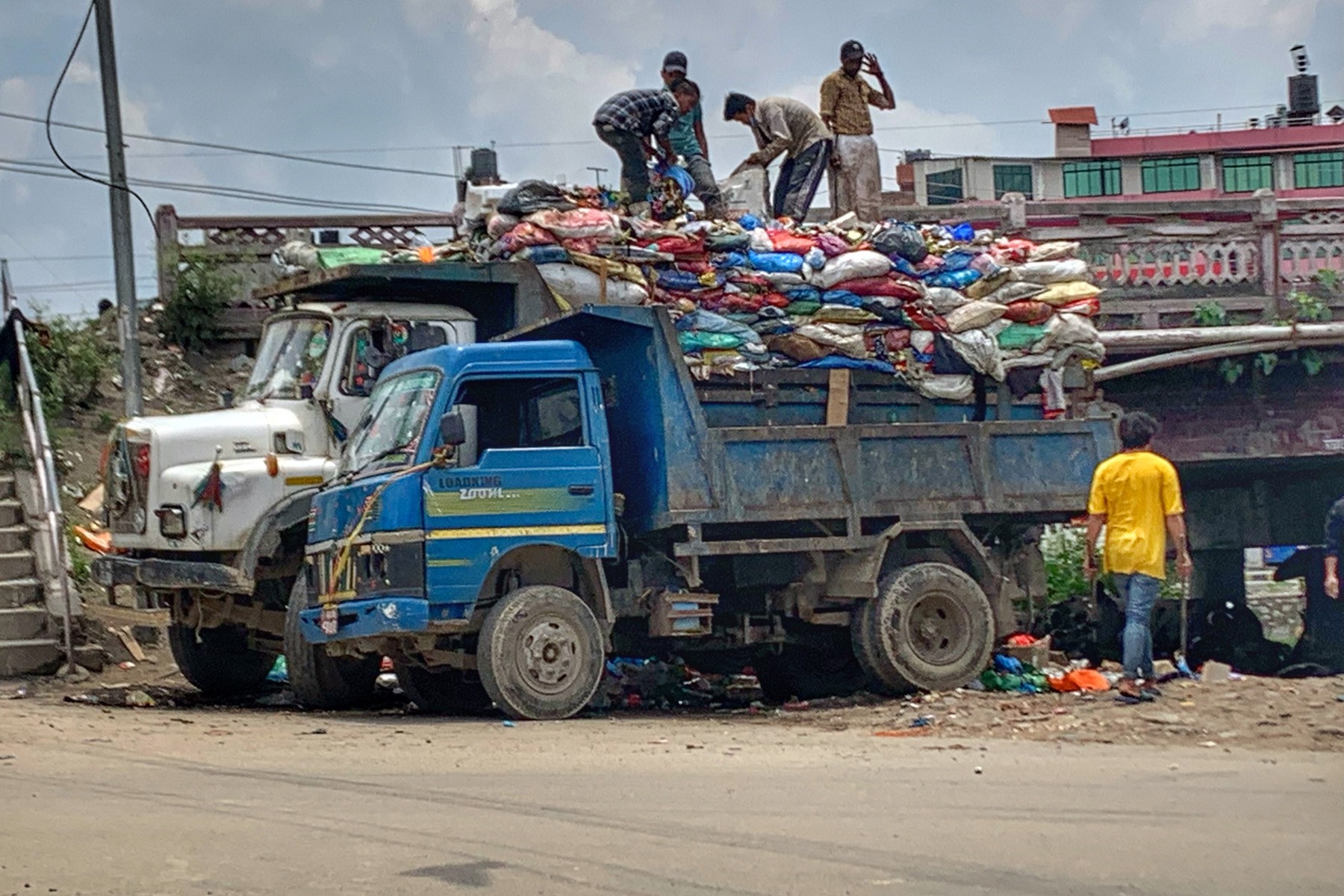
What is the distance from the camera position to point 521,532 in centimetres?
1092

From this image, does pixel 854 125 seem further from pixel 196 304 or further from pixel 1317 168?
pixel 1317 168

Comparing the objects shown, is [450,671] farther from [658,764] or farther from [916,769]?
[916,769]

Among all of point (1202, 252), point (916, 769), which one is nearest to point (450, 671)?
point (916, 769)

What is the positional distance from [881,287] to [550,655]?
3.72m

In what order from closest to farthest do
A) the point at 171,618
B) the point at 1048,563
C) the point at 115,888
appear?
the point at 115,888 < the point at 171,618 < the point at 1048,563

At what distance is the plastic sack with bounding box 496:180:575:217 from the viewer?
41.7ft

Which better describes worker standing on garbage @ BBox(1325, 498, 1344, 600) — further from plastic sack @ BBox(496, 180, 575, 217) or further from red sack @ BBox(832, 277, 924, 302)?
plastic sack @ BBox(496, 180, 575, 217)

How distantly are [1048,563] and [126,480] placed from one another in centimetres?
1270

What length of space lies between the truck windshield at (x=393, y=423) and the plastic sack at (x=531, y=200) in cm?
173

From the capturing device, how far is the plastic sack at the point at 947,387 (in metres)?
12.9

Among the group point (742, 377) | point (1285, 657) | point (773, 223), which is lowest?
point (1285, 657)

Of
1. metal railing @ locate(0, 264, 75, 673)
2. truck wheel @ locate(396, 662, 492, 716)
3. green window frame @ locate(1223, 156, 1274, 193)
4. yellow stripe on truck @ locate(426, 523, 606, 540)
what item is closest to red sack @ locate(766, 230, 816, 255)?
yellow stripe on truck @ locate(426, 523, 606, 540)

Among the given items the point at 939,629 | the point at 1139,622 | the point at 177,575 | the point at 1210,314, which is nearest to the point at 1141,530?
the point at 1139,622

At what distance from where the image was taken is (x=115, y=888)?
568 cm
